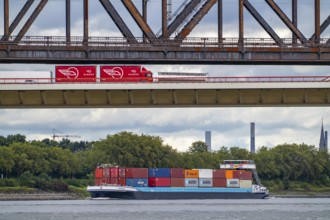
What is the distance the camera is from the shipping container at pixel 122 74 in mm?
78500

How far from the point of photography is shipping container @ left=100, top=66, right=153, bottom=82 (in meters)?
78.5

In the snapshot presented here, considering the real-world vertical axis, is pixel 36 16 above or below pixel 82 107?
above

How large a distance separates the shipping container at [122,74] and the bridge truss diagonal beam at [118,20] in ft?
10.8

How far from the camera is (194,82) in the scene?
78.8 metres

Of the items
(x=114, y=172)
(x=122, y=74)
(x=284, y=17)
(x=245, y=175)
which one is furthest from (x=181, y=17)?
(x=245, y=175)

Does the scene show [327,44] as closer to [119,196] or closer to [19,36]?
[19,36]

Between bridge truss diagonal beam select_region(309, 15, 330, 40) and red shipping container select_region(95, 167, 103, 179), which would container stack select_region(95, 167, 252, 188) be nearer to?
red shipping container select_region(95, 167, 103, 179)

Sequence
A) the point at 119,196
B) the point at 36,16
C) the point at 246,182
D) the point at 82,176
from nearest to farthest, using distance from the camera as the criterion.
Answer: the point at 36,16 → the point at 119,196 → the point at 246,182 → the point at 82,176

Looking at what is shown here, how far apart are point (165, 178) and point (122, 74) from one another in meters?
93.1

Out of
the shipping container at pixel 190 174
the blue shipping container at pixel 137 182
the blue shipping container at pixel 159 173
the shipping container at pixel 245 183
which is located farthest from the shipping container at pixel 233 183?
the blue shipping container at pixel 137 182

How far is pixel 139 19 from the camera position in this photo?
75688 millimetres

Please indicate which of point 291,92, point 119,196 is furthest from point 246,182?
point 291,92

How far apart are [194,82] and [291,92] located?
19.8 feet

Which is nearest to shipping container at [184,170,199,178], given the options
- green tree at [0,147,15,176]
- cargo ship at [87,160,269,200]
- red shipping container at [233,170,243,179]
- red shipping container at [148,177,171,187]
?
cargo ship at [87,160,269,200]
